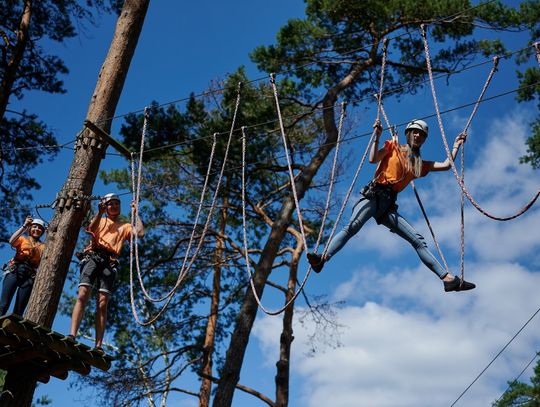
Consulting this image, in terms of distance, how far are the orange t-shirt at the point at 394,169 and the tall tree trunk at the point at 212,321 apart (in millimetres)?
7424

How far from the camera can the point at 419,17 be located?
10969 mm

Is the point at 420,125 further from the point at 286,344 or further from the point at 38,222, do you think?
the point at 286,344

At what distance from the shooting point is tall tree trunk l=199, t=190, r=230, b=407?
43.0ft

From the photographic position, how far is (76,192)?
6.29 metres

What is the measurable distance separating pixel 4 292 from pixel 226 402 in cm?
350

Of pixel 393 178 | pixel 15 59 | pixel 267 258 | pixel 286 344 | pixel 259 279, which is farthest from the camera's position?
pixel 286 344

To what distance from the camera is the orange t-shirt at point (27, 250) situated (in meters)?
6.80

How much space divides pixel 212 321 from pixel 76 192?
7.87m

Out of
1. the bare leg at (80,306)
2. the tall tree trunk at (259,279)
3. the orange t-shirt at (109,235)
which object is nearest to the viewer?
the bare leg at (80,306)

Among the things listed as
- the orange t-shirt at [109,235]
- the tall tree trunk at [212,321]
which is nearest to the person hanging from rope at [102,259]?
the orange t-shirt at [109,235]

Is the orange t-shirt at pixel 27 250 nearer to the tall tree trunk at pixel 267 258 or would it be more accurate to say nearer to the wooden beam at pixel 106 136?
the wooden beam at pixel 106 136

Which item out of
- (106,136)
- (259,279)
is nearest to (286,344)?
(259,279)

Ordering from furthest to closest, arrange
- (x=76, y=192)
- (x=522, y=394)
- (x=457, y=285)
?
1. (x=522, y=394)
2. (x=76, y=192)
3. (x=457, y=285)

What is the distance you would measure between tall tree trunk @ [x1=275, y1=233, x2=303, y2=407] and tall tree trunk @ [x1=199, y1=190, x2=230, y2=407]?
125cm
